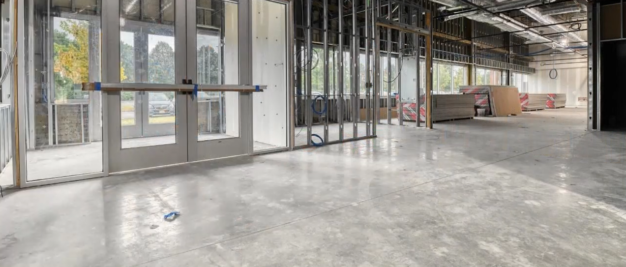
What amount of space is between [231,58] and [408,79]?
7181 millimetres

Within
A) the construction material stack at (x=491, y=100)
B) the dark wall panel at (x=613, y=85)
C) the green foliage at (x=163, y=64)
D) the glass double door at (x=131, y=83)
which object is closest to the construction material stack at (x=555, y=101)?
the construction material stack at (x=491, y=100)

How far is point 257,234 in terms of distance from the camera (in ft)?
7.88

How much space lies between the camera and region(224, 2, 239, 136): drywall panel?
17.7 ft

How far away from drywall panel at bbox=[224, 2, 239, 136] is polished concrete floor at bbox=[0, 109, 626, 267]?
3.20 feet

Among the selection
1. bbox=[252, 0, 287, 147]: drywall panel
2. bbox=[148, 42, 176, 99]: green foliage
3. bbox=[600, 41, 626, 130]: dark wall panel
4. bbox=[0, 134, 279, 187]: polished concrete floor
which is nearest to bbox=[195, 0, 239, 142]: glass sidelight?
bbox=[0, 134, 279, 187]: polished concrete floor

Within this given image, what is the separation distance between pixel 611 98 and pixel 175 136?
10.6 metres

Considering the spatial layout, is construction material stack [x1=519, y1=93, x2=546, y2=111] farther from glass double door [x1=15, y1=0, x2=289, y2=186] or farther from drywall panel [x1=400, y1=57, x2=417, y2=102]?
glass double door [x1=15, y1=0, x2=289, y2=186]

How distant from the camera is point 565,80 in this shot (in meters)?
23.4

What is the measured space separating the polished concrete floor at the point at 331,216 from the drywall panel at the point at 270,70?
1.58 metres

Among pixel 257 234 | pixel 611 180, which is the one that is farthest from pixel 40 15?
pixel 611 180

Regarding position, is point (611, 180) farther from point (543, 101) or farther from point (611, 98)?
point (543, 101)

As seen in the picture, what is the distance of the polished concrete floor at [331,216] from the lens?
6.81 feet

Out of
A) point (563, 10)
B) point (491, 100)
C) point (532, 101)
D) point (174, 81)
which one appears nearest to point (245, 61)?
point (174, 81)

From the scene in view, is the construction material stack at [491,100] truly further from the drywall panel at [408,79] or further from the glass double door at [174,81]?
the glass double door at [174,81]
